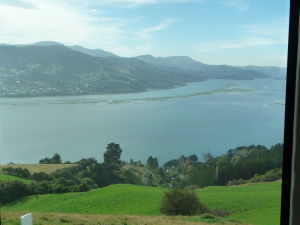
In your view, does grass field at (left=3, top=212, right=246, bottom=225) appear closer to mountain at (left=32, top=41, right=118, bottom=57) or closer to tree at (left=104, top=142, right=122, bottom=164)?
tree at (left=104, top=142, right=122, bottom=164)

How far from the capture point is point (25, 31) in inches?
104

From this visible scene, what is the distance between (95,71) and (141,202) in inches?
47.7

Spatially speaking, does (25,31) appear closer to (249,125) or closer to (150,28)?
(150,28)

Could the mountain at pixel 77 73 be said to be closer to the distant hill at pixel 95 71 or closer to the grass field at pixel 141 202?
the distant hill at pixel 95 71

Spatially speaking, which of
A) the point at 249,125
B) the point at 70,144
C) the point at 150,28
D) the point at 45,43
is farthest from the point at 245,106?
the point at 45,43

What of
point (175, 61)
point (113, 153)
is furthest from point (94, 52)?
point (113, 153)

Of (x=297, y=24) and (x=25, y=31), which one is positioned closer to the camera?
(x=297, y=24)

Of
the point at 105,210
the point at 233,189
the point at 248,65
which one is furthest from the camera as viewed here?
the point at 105,210

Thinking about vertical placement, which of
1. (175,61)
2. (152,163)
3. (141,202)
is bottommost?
(141,202)

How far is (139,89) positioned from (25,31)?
988 millimetres

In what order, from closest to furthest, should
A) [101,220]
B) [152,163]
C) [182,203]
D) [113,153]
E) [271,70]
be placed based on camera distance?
[271,70] < [152,163] < [113,153] < [182,203] < [101,220]

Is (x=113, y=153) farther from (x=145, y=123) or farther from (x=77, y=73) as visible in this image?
(x=77, y=73)

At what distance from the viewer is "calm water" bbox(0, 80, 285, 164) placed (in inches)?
105

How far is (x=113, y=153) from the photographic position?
2805mm
